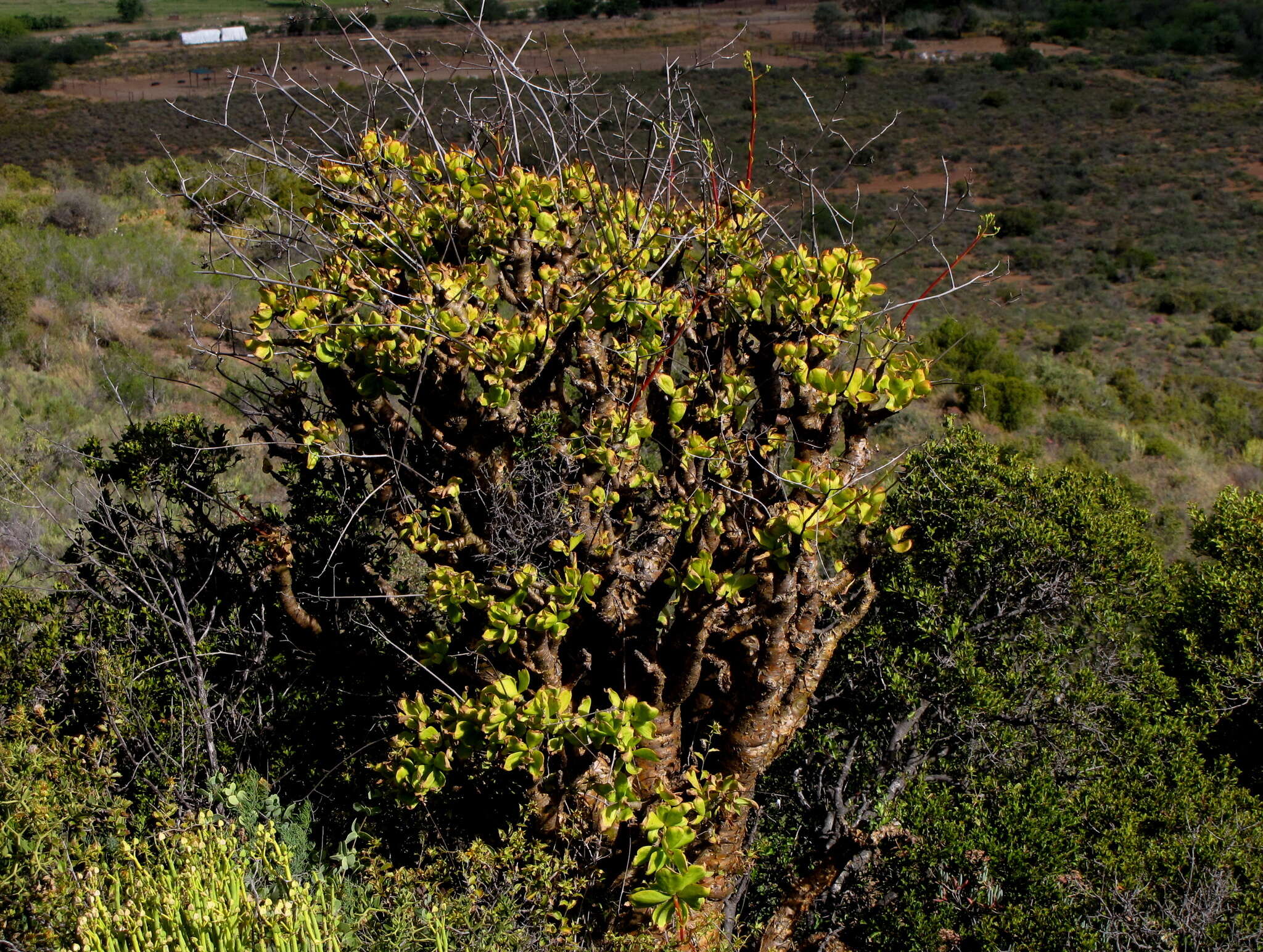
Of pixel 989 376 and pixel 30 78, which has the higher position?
pixel 30 78

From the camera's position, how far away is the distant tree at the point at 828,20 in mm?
58128

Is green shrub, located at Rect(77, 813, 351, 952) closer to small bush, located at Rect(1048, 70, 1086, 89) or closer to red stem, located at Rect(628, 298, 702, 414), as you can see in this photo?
red stem, located at Rect(628, 298, 702, 414)

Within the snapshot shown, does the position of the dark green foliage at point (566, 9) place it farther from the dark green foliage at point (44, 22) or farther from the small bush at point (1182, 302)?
the dark green foliage at point (44, 22)

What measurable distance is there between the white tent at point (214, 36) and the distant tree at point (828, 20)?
109ft

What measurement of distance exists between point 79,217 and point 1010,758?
A: 1955 cm

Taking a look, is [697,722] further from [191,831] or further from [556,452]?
[191,831]

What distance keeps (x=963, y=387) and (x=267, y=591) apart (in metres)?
13.8

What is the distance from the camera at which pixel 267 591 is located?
4.26m

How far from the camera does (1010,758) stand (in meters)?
4.00

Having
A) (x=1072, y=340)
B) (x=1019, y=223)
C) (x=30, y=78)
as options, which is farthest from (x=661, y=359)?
(x=30, y=78)

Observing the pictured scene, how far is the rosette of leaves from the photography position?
3.02 meters

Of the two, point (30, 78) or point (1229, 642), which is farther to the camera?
point (30, 78)

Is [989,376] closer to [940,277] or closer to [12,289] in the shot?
[940,277]

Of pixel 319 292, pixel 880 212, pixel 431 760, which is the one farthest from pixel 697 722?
pixel 880 212
